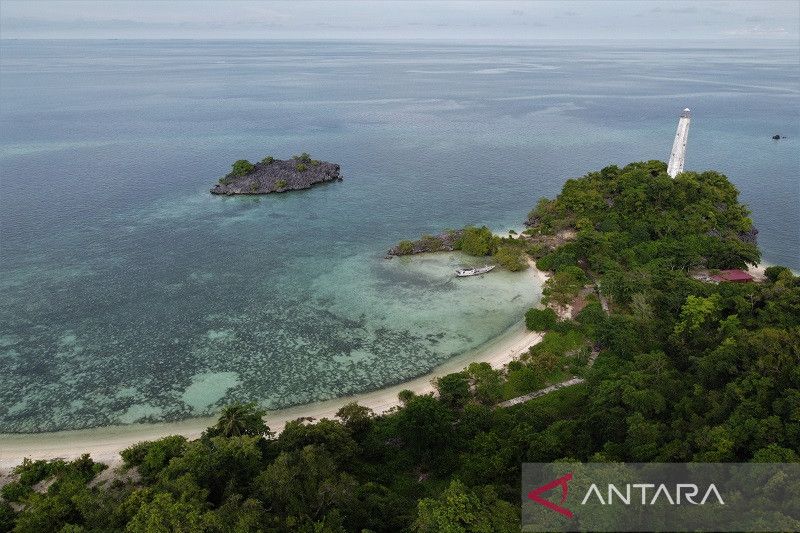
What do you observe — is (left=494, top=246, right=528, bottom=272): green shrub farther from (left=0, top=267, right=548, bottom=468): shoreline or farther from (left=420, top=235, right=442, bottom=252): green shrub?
(left=0, top=267, right=548, bottom=468): shoreline

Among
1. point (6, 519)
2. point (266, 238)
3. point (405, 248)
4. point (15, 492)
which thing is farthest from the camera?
point (266, 238)

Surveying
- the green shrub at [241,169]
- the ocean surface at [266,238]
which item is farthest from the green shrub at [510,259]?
the green shrub at [241,169]

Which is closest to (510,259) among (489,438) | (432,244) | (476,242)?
(476,242)

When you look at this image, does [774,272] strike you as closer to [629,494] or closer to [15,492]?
[629,494]

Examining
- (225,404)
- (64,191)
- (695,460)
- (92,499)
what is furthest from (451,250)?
(64,191)

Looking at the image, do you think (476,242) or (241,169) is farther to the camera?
(241,169)

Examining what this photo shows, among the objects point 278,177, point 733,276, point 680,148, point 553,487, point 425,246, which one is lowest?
point 553,487

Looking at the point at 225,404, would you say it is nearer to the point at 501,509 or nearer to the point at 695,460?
the point at 501,509
